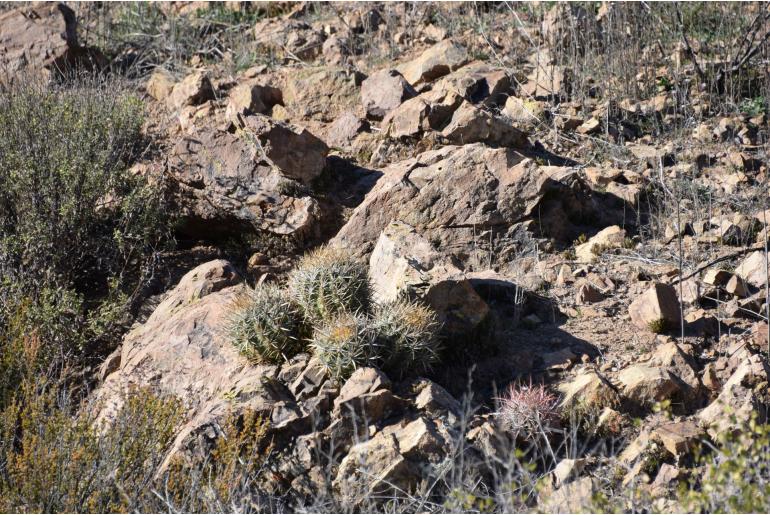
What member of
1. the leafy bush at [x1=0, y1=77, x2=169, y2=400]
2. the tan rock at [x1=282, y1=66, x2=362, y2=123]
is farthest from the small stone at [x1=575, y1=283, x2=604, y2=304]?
the tan rock at [x1=282, y1=66, x2=362, y2=123]

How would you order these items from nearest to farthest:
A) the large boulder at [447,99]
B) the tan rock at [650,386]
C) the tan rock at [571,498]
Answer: the tan rock at [571,498] → the tan rock at [650,386] → the large boulder at [447,99]

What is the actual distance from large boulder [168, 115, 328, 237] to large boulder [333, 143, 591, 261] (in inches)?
23.5

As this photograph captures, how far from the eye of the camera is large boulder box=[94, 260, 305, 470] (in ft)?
15.3

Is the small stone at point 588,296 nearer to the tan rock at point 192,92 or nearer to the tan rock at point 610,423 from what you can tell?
the tan rock at point 610,423

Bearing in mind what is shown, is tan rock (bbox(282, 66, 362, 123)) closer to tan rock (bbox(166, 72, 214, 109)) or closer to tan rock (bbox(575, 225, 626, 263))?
tan rock (bbox(166, 72, 214, 109))

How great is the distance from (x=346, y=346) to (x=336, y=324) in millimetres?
146

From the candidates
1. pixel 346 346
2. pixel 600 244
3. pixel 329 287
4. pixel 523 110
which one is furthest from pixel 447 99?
pixel 346 346

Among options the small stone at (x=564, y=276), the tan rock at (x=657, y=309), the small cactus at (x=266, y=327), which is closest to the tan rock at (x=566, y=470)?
the tan rock at (x=657, y=309)

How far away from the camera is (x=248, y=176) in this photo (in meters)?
6.96

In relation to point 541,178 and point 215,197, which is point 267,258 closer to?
point 215,197

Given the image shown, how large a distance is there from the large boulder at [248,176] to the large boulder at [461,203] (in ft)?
1.96

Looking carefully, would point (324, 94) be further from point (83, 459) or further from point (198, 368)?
point (83, 459)

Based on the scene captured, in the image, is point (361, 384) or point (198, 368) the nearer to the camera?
point (361, 384)

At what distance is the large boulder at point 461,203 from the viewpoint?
6.49 meters
